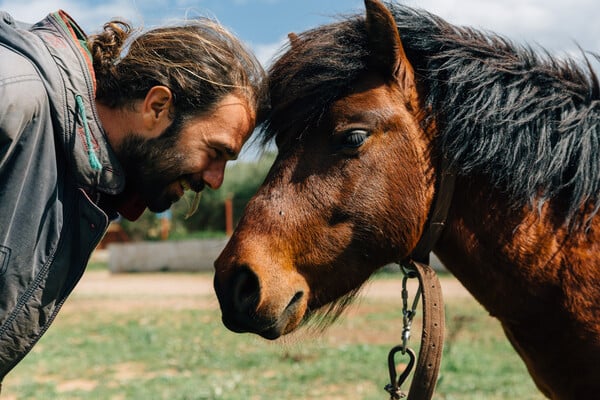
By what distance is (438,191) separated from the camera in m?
2.32

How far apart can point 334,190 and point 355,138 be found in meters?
0.20

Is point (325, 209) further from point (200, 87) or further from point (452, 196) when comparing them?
point (200, 87)

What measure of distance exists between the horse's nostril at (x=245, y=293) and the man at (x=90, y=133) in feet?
1.55

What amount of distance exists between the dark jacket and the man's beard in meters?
0.12

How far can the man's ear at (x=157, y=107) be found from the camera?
2.24 meters

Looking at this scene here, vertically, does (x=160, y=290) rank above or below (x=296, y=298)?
below

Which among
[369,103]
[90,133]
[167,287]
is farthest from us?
[167,287]

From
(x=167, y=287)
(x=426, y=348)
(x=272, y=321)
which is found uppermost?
(x=272, y=321)

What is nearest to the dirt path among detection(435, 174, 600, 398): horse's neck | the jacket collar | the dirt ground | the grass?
the dirt ground

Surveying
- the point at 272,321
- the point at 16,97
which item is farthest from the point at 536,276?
the point at 16,97

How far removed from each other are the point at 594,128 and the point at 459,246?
661mm

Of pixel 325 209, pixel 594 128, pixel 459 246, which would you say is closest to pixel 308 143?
pixel 325 209

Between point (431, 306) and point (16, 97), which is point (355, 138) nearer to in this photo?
point (431, 306)

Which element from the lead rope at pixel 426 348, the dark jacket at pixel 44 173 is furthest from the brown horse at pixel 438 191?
the dark jacket at pixel 44 173
